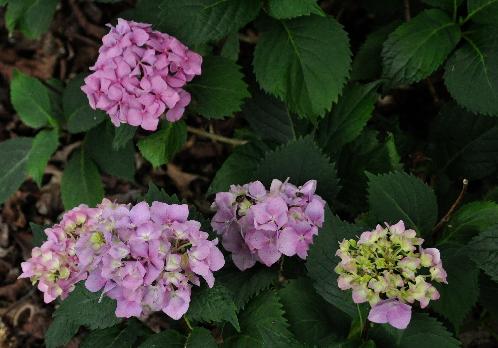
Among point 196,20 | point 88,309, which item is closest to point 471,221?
point 196,20

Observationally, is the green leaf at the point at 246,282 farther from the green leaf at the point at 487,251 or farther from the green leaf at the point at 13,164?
the green leaf at the point at 13,164

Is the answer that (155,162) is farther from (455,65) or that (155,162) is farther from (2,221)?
(2,221)

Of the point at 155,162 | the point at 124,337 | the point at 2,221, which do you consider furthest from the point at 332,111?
the point at 2,221

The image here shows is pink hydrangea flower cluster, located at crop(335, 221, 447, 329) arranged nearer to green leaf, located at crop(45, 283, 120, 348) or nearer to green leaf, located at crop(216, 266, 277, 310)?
green leaf, located at crop(216, 266, 277, 310)

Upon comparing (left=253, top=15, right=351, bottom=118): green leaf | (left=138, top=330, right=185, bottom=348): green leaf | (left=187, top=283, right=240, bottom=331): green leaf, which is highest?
(left=253, top=15, right=351, bottom=118): green leaf

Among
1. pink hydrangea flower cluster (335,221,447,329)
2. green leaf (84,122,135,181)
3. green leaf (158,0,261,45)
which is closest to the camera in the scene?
pink hydrangea flower cluster (335,221,447,329)

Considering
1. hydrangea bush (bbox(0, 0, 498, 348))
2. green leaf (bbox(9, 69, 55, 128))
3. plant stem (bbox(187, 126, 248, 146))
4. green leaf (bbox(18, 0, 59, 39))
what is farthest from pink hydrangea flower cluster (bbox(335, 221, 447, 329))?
green leaf (bbox(18, 0, 59, 39))
